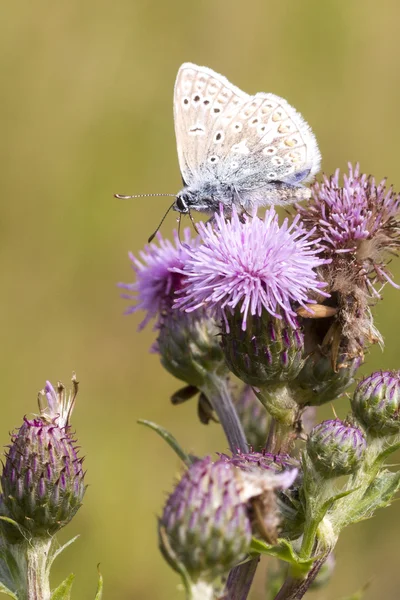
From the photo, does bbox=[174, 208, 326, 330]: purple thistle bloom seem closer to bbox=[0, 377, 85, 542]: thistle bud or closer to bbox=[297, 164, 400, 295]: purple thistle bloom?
bbox=[297, 164, 400, 295]: purple thistle bloom

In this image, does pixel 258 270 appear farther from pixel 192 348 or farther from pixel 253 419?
pixel 253 419

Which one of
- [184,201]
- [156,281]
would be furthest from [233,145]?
[156,281]

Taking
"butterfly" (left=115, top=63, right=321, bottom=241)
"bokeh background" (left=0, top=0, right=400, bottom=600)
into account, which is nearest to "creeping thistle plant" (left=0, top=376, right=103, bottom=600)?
"butterfly" (left=115, top=63, right=321, bottom=241)

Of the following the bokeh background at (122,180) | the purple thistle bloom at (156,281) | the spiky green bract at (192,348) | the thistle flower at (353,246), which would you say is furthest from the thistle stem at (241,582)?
the bokeh background at (122,180)

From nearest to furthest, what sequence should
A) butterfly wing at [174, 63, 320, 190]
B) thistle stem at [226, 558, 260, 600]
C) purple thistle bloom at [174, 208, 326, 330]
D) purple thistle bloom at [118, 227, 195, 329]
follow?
thistle stem at [226, 558, 260, 600], purple thistle bloom at [174, 208, 326, 330], butterfly wing at [174, 63, 320, 190], purple thistle bloom at [118, 227, 195, 329]

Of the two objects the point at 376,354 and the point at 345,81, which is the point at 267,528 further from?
the point at 345,81

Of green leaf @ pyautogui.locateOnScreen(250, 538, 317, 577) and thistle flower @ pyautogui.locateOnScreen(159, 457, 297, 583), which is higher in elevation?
thistle flower @ pyautogui.locateOnScreen(159, 457, 297, 583)

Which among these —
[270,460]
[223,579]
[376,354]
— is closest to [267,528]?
[223,579]

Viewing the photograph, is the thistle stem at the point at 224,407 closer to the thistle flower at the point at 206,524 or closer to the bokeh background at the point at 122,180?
the thistle flower at the point at 206,524
